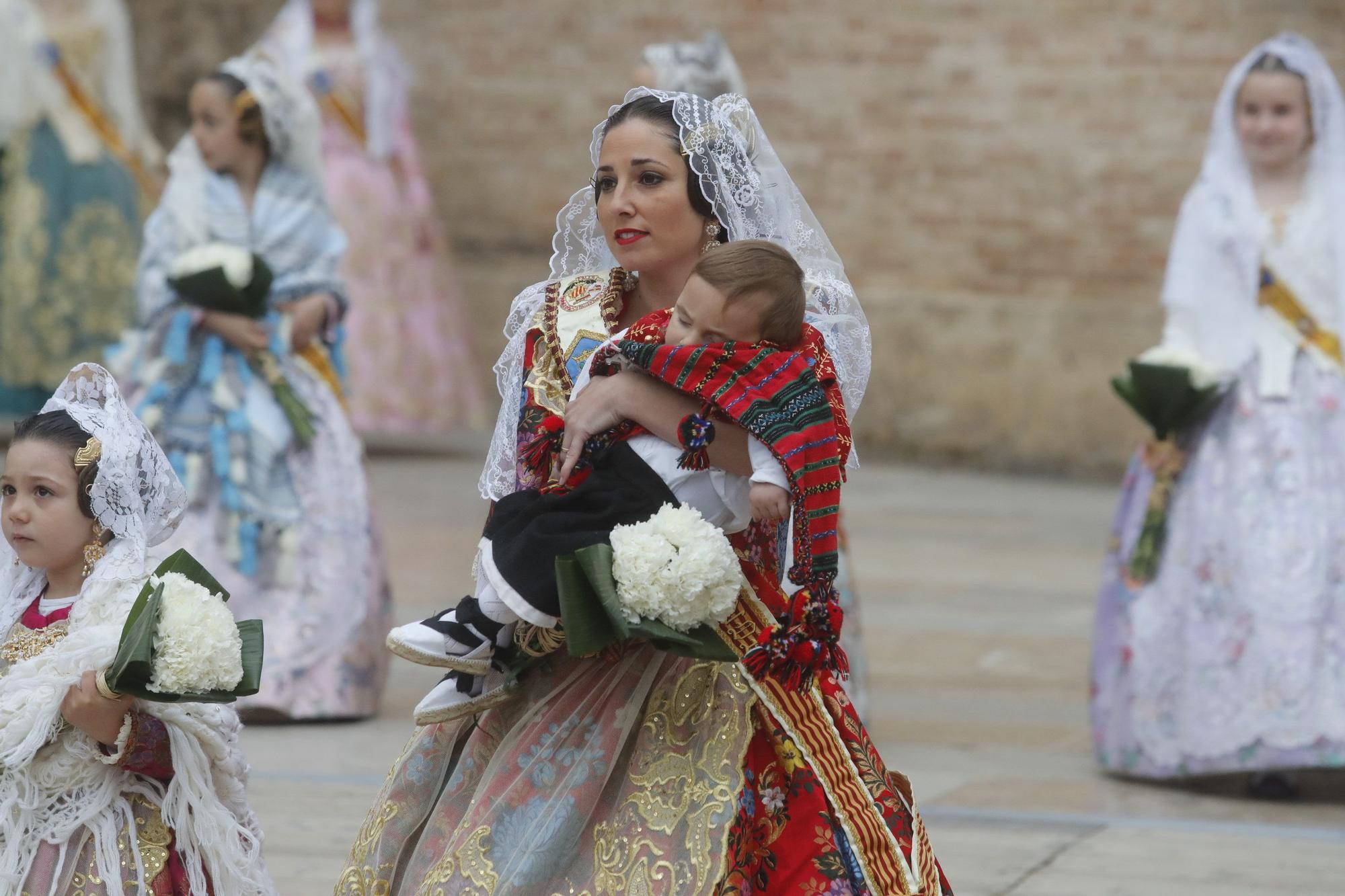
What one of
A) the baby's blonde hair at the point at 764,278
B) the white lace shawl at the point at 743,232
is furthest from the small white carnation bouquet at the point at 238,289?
the baby's blonde hair at the point at 764,278

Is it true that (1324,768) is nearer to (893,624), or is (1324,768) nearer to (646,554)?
(893,624)

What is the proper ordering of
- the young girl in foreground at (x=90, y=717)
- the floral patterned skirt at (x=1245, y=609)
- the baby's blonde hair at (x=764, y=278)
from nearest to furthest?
the baby's blonde hair at (x=764, y=278), the young girl in foreground at (x=90, y=717), the floral patterned skirt at (x=1245, y=609)

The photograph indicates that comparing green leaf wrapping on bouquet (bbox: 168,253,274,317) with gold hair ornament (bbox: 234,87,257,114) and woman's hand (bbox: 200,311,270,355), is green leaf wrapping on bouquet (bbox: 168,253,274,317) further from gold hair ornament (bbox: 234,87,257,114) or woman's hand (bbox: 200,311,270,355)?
gold hair ornament (bbox: 234,87,257,114)

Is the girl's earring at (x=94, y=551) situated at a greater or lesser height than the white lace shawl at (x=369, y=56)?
lesser

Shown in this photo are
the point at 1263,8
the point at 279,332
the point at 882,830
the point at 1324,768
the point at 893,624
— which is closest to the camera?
the point at 882,830

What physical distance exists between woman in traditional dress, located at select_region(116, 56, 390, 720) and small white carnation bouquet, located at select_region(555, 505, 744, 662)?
3434 millimetres

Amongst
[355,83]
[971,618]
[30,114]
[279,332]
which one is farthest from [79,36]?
[971,618]

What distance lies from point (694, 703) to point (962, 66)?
954 cm

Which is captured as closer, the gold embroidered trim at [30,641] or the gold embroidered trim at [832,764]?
the gold embroidered trim at [832,764]

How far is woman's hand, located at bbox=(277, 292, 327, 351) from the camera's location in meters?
6.99

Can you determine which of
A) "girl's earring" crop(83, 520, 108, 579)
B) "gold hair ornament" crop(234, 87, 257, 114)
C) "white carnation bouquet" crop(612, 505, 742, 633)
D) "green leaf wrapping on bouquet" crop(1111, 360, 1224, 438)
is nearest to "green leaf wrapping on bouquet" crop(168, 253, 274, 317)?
"gold hair ornament" crop(234, 87, 257, 114)

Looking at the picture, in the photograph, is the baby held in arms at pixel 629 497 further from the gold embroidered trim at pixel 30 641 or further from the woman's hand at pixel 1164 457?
the woman's hand at pixel 1164 457

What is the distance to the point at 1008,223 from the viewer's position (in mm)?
12734

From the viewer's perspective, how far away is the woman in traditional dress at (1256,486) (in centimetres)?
623
